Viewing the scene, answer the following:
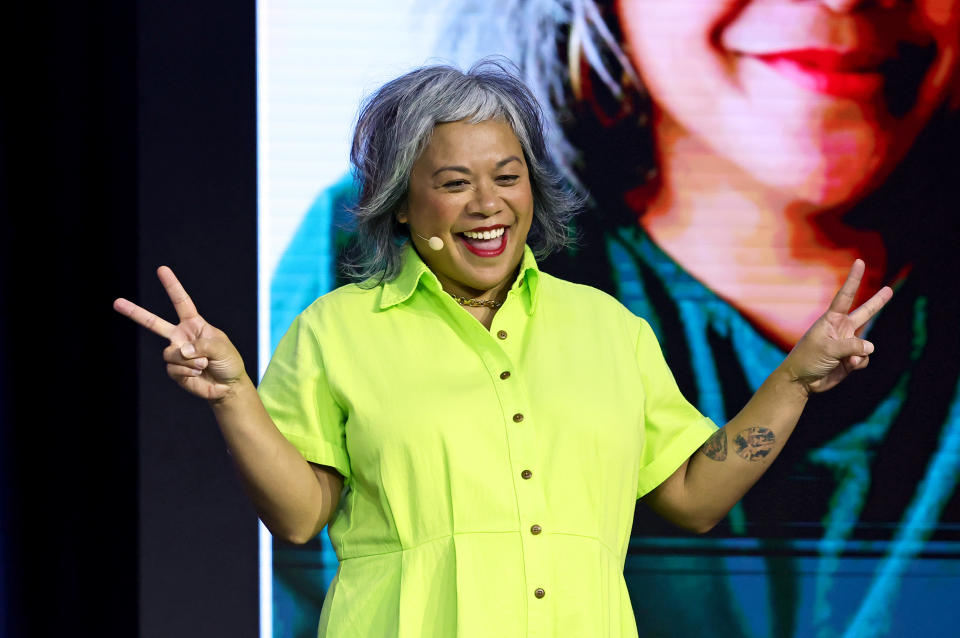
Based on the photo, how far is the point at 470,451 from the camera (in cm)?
162

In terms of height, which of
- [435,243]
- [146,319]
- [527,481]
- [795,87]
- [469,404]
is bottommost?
[527,481]

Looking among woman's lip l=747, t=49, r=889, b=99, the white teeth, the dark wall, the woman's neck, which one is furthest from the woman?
woman's lip l=747, t=49, r=889, b=99

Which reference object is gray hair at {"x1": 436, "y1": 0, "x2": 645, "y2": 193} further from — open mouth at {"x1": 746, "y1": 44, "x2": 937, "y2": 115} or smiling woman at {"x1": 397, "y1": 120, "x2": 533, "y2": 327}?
smiling woman at {"x1": 397, "y1": 120, "x2": 533, "y2": 327}

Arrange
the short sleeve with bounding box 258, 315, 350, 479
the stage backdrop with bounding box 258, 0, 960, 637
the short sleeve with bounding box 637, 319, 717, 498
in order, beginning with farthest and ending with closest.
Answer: the stage backdrop with bounding box 258, 0, 960, 637 < the short sleeve with bounding box 637, 319, 717, 498 < the short sleeve with bounding box 258, 315, 350, 479

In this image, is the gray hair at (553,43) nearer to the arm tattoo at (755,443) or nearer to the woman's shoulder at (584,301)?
the woman's shoulder at (584,301)

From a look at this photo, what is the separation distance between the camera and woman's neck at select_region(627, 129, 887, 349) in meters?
2.96

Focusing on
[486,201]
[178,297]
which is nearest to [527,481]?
[486,201]

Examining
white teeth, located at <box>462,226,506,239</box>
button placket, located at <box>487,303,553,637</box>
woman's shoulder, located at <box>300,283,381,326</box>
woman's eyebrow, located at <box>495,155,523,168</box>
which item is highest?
woman's eyebrow, located at <box>495,155,523,168</box>

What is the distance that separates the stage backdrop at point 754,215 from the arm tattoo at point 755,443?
1137 millimetres

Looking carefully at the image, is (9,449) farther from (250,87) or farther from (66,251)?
(250,87)

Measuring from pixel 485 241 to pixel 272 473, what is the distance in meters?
0.47

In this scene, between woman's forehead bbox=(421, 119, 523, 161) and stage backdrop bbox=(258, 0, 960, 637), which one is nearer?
woman's forehead bbox=(421, 119, 523, 161)

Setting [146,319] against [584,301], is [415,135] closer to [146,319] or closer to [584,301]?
[584,301]

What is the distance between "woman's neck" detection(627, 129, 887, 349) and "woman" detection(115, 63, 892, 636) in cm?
110
